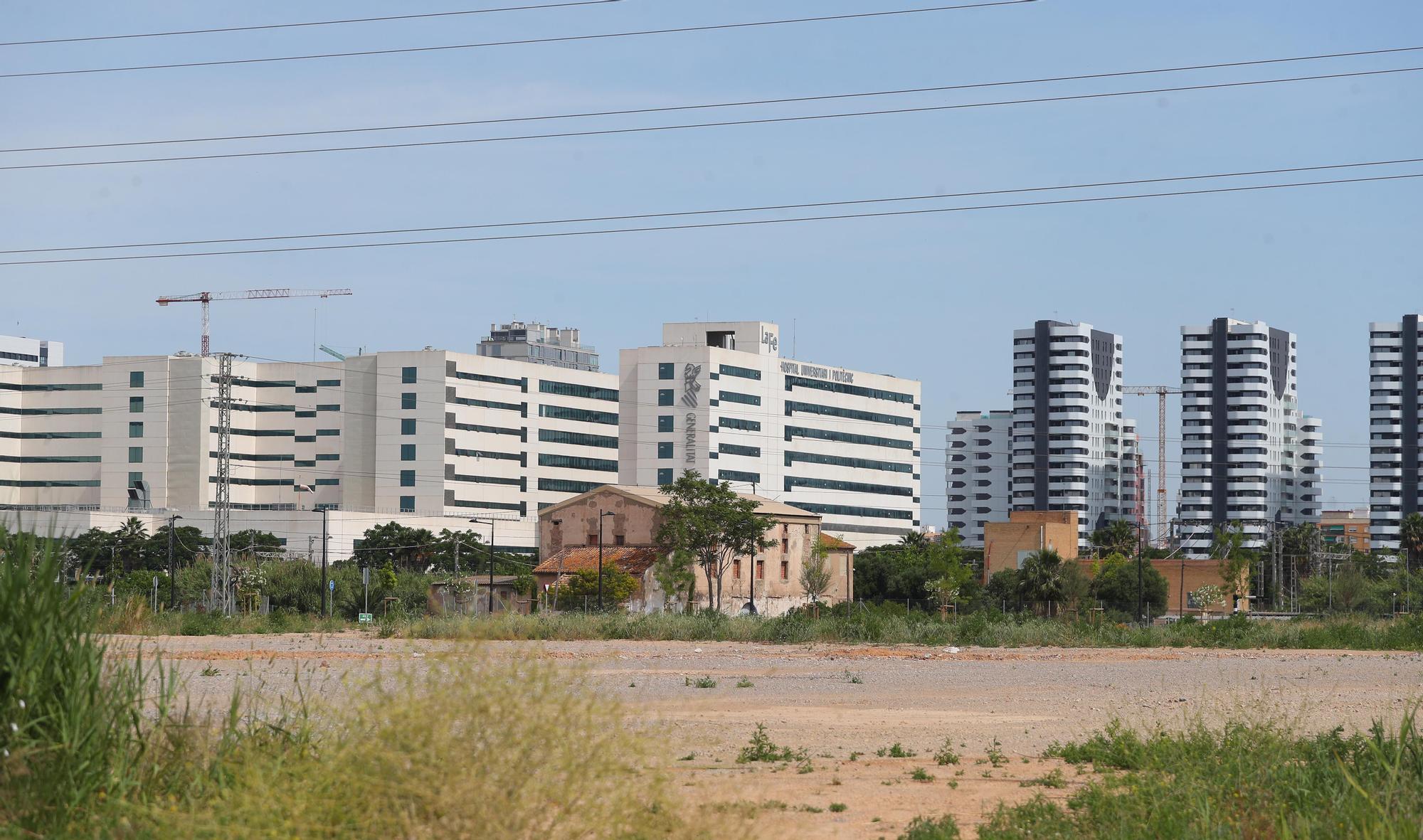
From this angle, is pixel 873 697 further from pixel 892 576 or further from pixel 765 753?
pixel 892 576

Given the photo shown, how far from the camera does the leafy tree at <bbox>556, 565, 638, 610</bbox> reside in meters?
78.1

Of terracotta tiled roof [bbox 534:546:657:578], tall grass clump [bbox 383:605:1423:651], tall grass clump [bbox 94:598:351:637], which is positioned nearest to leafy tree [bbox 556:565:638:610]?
terracotta tiled roof [bbox 534:546:657:578]

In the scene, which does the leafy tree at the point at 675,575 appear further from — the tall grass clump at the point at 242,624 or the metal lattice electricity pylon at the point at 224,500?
the tall grass clump at the point at 242,624

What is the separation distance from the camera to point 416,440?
15350 cm

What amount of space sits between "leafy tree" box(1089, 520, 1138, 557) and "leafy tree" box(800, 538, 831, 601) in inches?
2000

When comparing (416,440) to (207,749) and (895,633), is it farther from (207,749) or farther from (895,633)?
(207,749)

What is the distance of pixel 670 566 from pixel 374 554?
5274cm

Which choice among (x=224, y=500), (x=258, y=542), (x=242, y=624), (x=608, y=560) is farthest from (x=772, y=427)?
(x=242, y=624)

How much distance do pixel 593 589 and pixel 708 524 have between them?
7332 millimetres

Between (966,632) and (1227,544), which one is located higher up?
(1227,544)

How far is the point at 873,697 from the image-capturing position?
25.2 metres

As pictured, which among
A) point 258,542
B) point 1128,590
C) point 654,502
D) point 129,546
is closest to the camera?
point 654,502

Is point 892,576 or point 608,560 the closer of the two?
point 608,560

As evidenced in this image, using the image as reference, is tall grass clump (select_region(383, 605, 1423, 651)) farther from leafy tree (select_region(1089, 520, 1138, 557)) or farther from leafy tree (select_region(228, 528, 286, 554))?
leafy tree (select_region(1089, 520, 1138, 557))
